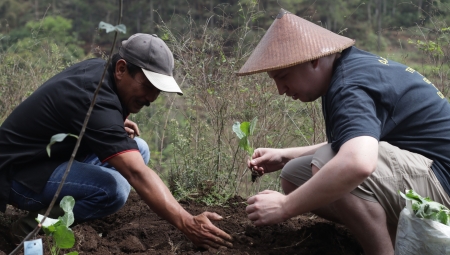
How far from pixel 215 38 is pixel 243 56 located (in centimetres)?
62

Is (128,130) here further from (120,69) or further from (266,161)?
(266,161)

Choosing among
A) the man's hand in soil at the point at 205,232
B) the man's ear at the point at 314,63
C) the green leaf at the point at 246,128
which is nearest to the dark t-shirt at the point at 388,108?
the man's ear at the point at 314,63

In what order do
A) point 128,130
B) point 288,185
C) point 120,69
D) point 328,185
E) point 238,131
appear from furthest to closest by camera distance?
point 128,130, point 238,131, point 288,185, point 120,69, point 328,185

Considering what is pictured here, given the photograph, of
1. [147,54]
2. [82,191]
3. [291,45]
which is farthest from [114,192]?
[291,45]

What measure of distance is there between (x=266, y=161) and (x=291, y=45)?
0.92 metres

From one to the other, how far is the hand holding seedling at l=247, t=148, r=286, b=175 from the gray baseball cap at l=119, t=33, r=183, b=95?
2.06 ft

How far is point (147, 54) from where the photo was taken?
332 centimetres

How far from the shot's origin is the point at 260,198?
279 cm

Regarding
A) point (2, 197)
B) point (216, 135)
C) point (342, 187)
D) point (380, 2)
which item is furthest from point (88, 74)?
point (380, 2)

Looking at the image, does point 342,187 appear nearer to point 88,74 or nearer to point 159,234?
point 159,234

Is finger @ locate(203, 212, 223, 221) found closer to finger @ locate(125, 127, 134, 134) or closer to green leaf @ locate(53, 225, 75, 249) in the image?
green leaf @ locate(53, 225, 75, 249)

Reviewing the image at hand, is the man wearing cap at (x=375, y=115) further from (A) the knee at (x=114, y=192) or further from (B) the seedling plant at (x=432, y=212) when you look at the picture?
(A) the knee at (x=114, y=192)

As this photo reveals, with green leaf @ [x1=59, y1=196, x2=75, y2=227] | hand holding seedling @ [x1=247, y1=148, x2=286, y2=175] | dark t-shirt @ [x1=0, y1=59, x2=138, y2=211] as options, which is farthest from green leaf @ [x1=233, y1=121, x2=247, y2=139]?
green leaf @ [x1=59, y1=196, x2=75, y2=227]

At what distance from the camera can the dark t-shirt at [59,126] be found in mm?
3062
